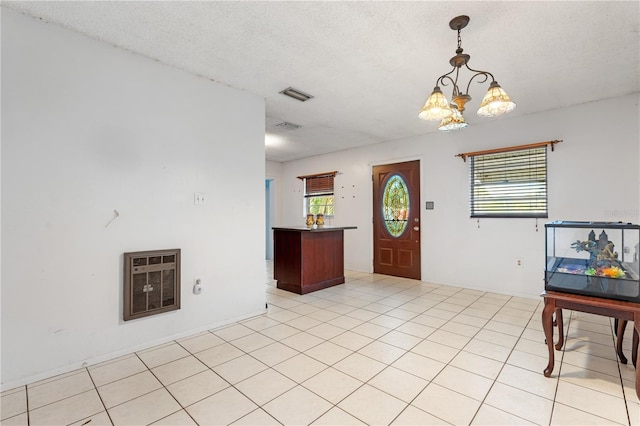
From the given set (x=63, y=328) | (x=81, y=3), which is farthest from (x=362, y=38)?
(x=63, y=328)

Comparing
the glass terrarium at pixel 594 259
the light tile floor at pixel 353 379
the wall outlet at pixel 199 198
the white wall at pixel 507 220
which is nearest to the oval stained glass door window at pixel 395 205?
the white wall at pixel 507 220

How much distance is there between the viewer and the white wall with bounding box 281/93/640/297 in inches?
145

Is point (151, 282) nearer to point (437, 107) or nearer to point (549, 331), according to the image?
point (437, 107)

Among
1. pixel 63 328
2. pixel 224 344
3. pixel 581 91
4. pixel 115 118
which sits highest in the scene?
pixel 581 91

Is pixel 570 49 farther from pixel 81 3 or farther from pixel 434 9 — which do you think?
pixel 81 3

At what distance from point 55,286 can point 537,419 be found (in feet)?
11.2

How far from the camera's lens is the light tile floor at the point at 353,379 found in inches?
71.2

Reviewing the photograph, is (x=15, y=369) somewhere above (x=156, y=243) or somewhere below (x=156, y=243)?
below

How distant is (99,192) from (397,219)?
4.64 meters

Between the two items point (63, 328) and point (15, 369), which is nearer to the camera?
point (15, 369)

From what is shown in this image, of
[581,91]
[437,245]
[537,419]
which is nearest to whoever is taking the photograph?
[537,419]

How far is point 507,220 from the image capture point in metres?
4.47

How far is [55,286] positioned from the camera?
90.2 inches

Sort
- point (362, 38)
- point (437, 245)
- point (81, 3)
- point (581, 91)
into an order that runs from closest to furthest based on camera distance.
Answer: point (81, 3)
point (362, 38)
point (581, 91)
point (437, 245)
